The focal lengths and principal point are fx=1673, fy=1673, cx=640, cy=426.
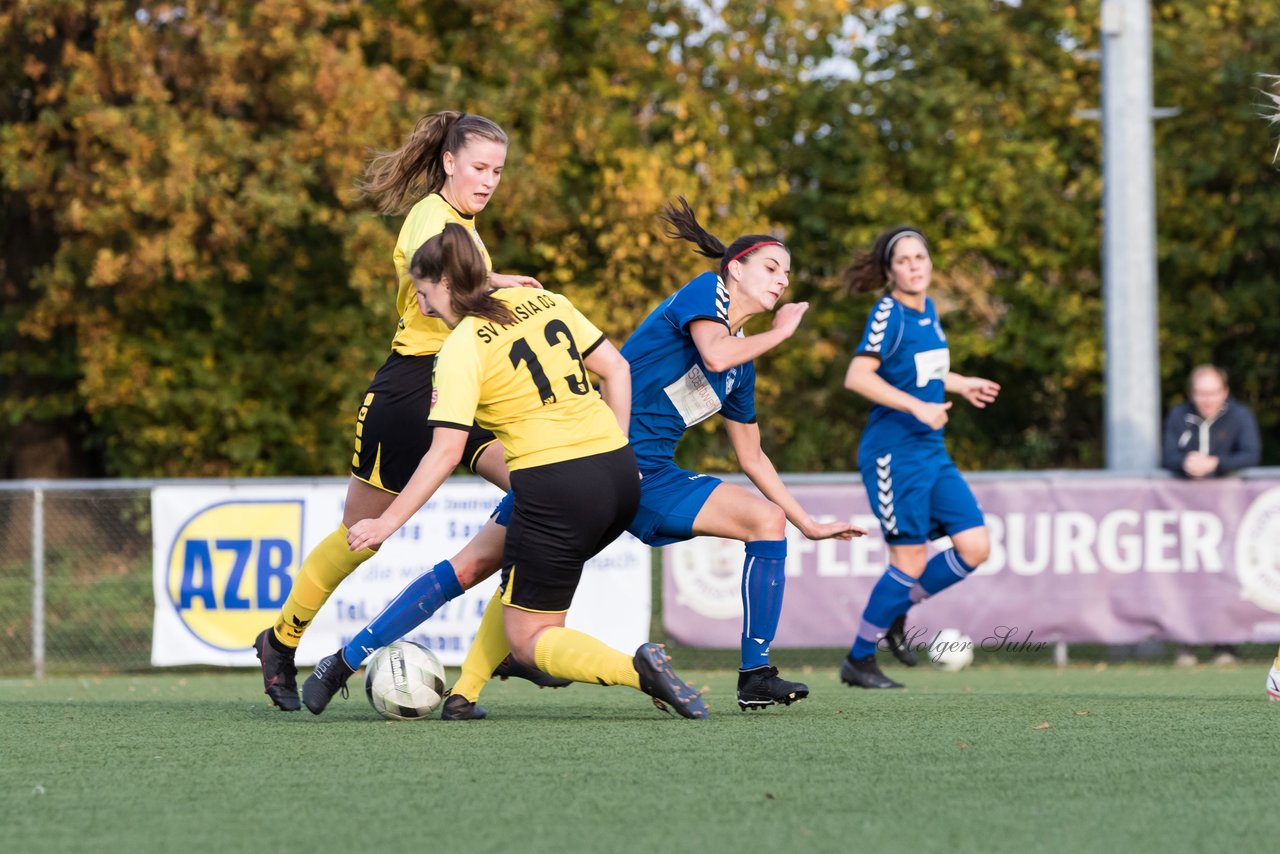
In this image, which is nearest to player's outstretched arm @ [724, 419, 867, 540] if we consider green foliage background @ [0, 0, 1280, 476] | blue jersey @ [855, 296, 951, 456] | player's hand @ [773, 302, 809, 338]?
player's hand @ [773, 302, 809, 338]

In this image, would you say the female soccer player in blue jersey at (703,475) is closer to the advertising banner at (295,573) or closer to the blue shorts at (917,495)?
the blue shorts at (917,495)

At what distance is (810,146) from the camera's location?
55.4 feet

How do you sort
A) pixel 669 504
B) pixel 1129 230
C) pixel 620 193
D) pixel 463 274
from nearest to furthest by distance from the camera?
pixel 463 274 < pixel 669 504 < pixel 1129 230 < pixel 620 193

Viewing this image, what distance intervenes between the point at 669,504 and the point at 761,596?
46 centimetres

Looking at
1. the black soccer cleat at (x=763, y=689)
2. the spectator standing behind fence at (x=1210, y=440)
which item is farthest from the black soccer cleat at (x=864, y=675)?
the spectator standing behind fence at (x=1210, y=440)

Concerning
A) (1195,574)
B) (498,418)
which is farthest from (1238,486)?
(498,418)

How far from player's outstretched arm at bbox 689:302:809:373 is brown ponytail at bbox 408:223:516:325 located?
795 millimetres

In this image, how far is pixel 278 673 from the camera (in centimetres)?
606

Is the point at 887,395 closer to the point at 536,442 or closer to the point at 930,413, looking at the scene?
the point at 930,413

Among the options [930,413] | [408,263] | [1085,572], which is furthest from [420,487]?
[1085,572]

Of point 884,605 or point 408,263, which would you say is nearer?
point 408,263

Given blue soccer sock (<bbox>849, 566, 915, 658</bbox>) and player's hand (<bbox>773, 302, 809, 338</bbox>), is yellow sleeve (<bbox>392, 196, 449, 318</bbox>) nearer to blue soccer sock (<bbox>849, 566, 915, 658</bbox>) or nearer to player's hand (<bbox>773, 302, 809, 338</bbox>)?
player's hand (<bbox>773, 302, 809, 338</bbox>)

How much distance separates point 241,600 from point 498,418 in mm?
5986

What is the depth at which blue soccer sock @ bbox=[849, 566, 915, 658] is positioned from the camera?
25.8 ft
